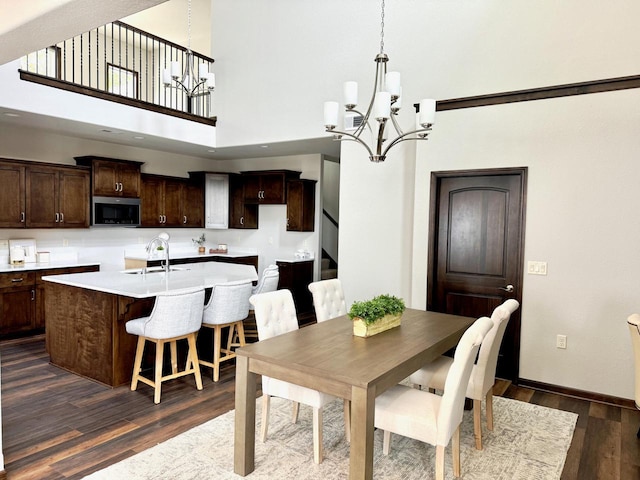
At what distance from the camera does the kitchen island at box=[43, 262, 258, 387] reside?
3.86m

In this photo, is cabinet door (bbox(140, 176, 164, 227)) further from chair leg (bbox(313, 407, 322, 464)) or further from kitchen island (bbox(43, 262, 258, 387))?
chair leg (bbox(313, 407, 322, 464))

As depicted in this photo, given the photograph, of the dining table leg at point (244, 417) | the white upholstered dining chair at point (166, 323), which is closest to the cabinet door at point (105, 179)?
the white upholstered dining chair at point (166, 323)

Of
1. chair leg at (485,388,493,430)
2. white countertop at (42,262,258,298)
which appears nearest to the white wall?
chair leg at (485,388,493,430)

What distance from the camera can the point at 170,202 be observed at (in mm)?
7570

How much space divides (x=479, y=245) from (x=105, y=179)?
5309 millimetres

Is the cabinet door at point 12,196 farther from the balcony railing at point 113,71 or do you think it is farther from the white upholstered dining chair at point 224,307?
the white upholstered dining chair at point 224,307

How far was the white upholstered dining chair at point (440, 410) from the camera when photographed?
7.63 ft

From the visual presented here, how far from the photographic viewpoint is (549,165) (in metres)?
4.05

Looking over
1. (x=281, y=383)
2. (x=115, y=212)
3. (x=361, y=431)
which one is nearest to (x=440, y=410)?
(x=361, y=431)

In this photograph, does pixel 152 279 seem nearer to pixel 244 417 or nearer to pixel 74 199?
pixel 244 417

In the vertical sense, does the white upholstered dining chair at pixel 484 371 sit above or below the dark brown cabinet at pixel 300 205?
below

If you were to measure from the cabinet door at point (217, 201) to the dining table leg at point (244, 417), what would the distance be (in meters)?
5.79

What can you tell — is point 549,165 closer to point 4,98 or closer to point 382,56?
point 382,56

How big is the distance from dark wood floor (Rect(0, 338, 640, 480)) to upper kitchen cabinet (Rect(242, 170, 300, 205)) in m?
3.83
